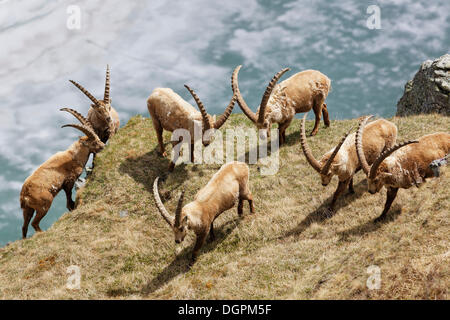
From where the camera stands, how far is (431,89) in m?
24.2

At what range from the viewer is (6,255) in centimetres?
1592

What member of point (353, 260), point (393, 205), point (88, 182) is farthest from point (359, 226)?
point (88, 182)

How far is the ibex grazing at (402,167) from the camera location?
1231 centimetres

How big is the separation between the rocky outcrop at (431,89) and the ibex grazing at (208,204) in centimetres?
1481

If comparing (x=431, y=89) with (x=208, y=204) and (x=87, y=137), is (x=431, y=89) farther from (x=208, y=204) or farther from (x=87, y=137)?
(x=87, y=137)

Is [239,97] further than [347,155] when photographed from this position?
Yes

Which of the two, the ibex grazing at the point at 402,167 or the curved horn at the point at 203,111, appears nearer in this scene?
the ibex grazing at the point at 402,167

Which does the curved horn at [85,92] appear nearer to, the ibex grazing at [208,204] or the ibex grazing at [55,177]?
the ibex grazing at [55,177]

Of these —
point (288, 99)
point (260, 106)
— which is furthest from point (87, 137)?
point (288, 99)

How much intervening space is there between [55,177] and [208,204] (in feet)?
29.2

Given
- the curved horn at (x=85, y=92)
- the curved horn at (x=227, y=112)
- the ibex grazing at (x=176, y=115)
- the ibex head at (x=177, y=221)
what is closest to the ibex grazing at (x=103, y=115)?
the curved horn at (x=85, y=92)
